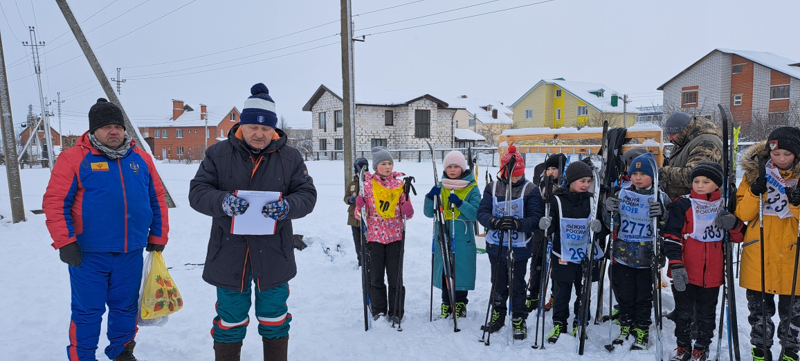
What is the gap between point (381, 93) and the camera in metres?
34.1

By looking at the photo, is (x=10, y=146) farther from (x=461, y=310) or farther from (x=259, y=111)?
(x=461, y=310)

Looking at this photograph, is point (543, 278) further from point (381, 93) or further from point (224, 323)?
point (381, 93)

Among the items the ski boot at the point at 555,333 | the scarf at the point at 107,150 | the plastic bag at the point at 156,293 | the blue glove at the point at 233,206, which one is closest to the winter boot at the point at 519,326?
the ski boot at the point at 555,333

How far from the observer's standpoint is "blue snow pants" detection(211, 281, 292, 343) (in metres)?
2.82

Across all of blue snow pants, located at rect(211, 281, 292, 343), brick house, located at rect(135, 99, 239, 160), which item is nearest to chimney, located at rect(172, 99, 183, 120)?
brick house, located at rect(135, 99, 239, 160)

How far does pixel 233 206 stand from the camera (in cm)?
251

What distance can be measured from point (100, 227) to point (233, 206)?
1240 millimetres

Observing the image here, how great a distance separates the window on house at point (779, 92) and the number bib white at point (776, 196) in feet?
115

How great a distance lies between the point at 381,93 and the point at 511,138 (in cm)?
2778

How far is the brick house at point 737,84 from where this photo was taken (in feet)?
96.1

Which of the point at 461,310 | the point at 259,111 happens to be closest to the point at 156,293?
the point at 259,111

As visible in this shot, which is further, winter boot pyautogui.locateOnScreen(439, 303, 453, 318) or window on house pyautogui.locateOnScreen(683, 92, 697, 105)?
window on house pyautogui.locateOnScreen(683, 92, 697, 105)

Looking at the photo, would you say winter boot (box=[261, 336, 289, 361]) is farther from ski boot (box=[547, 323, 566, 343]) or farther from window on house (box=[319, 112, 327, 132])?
window on house (box=[319, 112, 327, 132])

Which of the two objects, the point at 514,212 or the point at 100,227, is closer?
A: the point at 100,227
